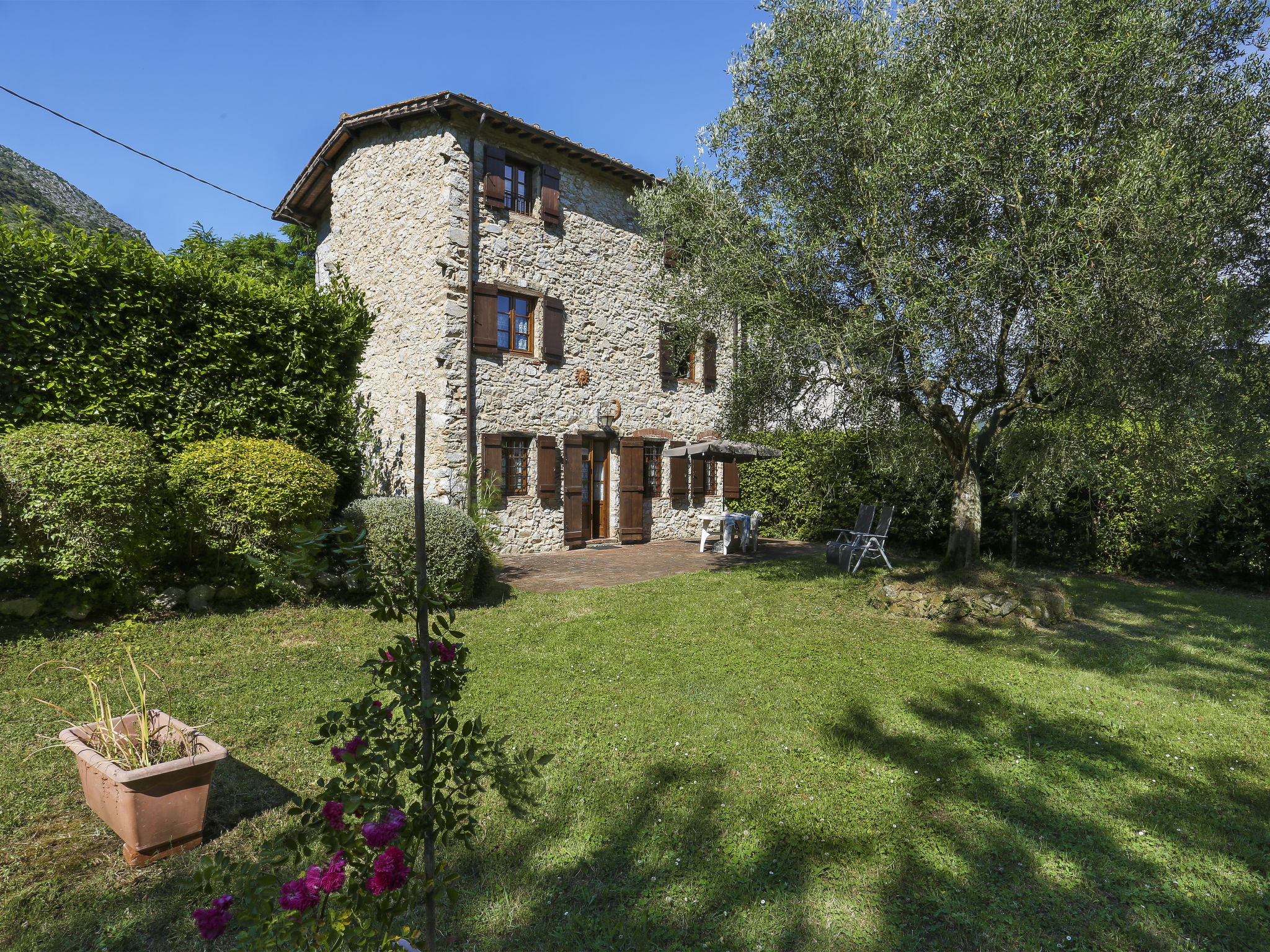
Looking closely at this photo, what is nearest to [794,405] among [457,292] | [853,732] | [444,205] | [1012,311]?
[1012,311]

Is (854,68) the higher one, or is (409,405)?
(854,68)

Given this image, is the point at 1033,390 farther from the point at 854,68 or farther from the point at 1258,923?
the point at 1258,923

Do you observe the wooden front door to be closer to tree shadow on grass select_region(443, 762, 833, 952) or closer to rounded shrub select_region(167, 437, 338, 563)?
rounded shrub select_region(167, 437, 338, 563)

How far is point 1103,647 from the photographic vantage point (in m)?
5.50

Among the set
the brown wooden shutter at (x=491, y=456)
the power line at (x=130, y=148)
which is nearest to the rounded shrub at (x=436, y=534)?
the brown wooden shutter at (x=491, y=456)

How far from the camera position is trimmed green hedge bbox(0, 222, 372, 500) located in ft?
17.0

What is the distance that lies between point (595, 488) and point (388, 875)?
411 inches

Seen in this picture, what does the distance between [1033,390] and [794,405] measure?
8.13ft

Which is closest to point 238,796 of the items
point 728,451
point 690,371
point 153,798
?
point 153,798

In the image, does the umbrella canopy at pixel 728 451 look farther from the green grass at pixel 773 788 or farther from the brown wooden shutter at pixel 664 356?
the green grass at pixel 773 788

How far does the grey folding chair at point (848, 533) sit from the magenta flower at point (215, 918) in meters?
8.09

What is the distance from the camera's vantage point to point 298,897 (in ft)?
4.40

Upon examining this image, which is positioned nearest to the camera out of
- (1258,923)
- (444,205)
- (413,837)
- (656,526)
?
(413,837)

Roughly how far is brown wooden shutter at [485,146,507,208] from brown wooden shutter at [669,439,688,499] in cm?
557
